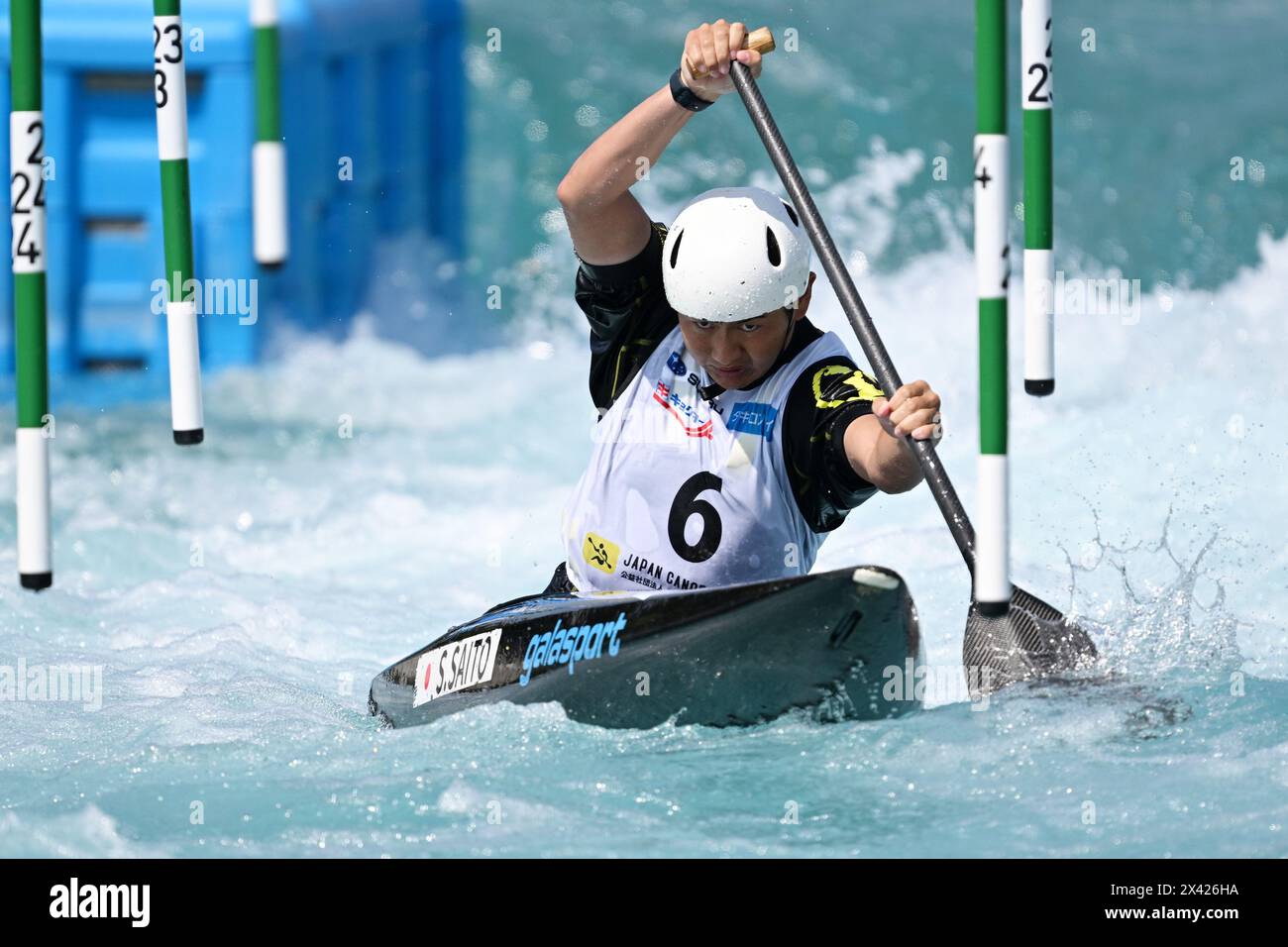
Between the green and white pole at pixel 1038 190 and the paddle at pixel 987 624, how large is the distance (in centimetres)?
35

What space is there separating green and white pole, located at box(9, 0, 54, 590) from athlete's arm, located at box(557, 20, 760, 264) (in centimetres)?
120

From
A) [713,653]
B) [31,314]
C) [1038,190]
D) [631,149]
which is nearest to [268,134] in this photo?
[31,314]

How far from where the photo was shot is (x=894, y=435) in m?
3.73

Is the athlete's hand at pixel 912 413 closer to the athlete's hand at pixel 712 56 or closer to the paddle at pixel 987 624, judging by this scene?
the paddle at pixel 987 624

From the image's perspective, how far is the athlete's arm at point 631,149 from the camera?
13.7 ft

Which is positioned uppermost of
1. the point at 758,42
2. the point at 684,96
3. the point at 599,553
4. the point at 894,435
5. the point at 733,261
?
the point at 758,42

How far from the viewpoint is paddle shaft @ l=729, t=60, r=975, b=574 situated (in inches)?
157

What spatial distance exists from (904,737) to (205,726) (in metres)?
1.88

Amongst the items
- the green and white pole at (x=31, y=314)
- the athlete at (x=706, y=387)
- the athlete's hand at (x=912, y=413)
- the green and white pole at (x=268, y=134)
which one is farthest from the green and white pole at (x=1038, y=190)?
the green and white pole at (x=31, y=314)

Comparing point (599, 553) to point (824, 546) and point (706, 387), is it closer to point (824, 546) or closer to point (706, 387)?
point (706, 387)

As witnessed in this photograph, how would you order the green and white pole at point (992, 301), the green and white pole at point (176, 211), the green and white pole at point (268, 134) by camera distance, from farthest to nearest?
1. the green and white pole at point (268, 134)
2. the green and white pole at point (176, 211)
3. the green and white pole at point (992, 301)

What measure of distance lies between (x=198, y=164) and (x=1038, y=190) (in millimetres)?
6662

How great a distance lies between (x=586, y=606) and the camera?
4219 millimetres
